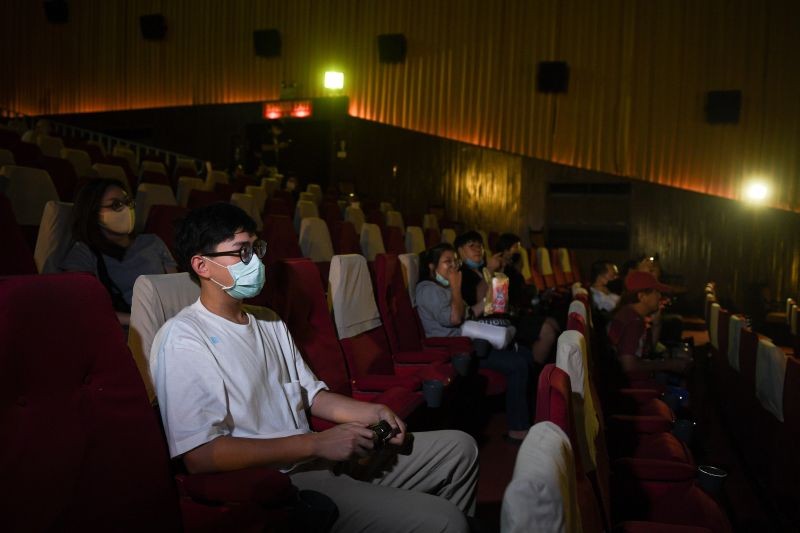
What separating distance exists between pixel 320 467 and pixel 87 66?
996 centimetres

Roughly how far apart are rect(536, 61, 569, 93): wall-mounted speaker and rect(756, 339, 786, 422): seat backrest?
553 cm

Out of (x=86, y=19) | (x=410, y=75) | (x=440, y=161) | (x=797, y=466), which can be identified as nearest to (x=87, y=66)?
(x=86, y=19)

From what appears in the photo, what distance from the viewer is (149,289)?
1253 mm

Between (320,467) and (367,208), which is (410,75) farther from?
(320,467)

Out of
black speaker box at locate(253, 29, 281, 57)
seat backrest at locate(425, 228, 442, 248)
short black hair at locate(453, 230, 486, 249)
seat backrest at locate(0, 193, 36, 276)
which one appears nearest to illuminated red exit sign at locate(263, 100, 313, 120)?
black speaker box at locate(253, 29, 281, 57)

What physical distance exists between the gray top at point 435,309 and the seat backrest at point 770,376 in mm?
1135

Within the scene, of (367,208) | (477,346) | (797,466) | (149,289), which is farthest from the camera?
(367,208)

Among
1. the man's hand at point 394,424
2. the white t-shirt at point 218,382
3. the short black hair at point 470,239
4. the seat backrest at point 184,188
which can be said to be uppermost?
the seat backrest at point 184,188

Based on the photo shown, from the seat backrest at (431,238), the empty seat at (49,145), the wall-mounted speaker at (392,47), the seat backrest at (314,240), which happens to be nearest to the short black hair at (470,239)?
the seat backrest at (314,240)

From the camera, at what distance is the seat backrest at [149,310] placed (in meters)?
1.22

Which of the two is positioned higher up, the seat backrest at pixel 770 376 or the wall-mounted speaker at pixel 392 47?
the wall-mounted speaker at pixel 392 47

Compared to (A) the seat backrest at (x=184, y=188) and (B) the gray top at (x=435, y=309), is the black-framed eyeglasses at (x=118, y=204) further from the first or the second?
(A) the seat backrest at (x=184, y=188)

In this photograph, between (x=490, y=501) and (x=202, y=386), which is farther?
(x=490, y=501)

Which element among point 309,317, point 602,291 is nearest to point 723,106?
point 602,291
